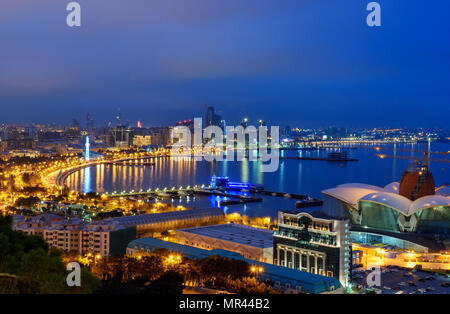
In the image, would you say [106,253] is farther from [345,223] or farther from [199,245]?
[345,223]

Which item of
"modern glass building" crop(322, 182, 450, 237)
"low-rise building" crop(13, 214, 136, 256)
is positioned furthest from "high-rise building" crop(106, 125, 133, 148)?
"low-rise building" crop(13, 214, 136, 256)

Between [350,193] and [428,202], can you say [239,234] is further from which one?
[428,202]

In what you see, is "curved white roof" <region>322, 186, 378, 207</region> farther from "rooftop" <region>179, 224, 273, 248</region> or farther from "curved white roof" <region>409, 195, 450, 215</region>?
"rooftop" <region>179, 224, 273, 248</region>

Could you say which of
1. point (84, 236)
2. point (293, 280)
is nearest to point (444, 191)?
point (293, 280)

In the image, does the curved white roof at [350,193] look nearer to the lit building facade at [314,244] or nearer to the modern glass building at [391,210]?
the modern glass building at [391,210]
